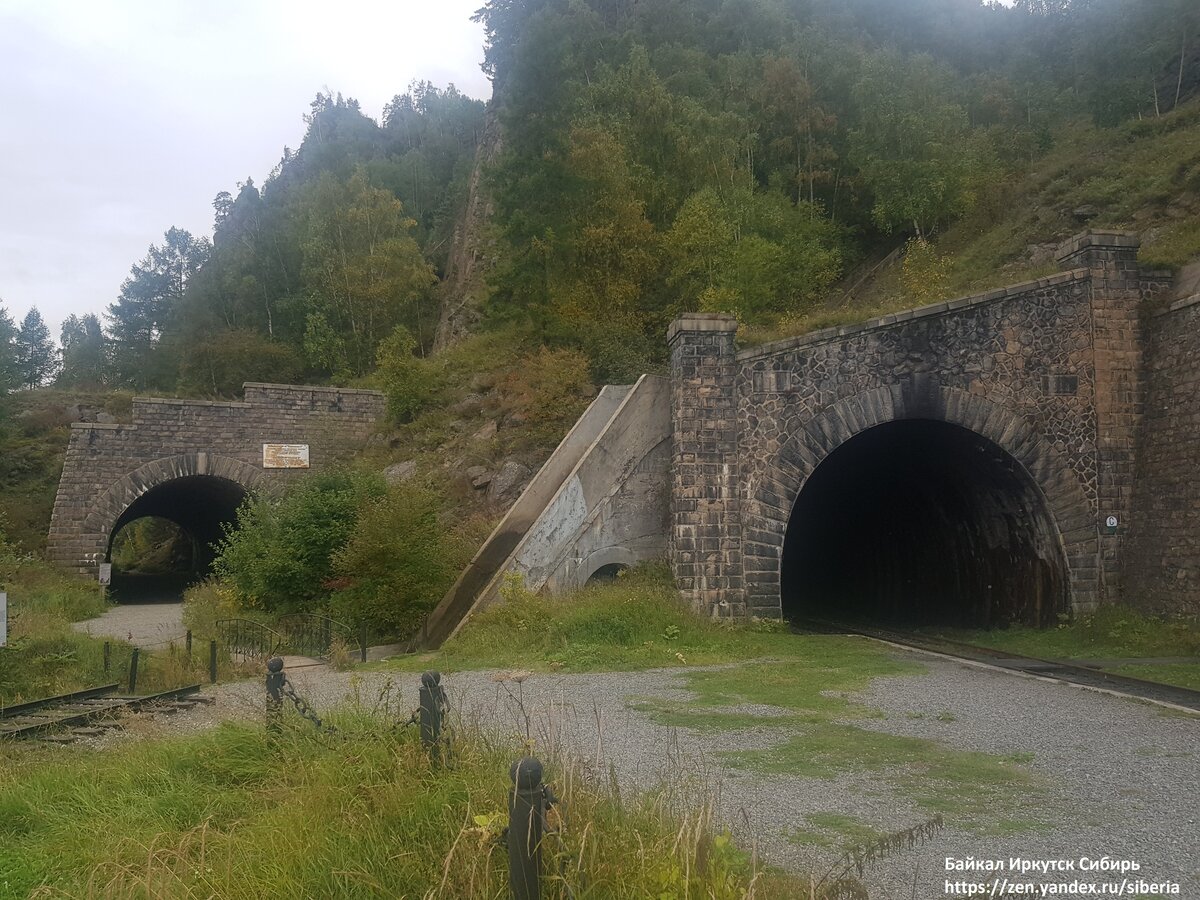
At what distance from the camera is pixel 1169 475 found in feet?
49.4

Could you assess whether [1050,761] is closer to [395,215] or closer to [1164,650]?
[1164,650]

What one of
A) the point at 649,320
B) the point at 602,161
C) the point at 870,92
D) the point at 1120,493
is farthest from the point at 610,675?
the point at 870,92

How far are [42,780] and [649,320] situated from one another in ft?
70.2

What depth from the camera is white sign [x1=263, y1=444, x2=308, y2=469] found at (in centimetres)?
2762

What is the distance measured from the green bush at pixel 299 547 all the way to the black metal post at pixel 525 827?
50.1 ft

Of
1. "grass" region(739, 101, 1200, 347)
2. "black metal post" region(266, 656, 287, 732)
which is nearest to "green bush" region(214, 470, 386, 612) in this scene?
"grass" region(739, 101, 1200, 347)

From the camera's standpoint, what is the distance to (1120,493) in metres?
15.9

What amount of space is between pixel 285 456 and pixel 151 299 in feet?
152

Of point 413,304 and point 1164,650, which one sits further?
point 413,304

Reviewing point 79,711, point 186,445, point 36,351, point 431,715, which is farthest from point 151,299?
point 431,715

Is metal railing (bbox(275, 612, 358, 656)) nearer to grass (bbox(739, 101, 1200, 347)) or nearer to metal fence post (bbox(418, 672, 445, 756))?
grass (bbox(739, 101, 1200, 347))

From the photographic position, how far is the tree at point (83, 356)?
216 feet

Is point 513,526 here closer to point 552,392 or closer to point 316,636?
point 316,636

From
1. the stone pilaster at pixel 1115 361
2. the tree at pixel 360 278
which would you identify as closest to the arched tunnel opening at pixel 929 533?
the stone pilaster at pixel 1115 361
